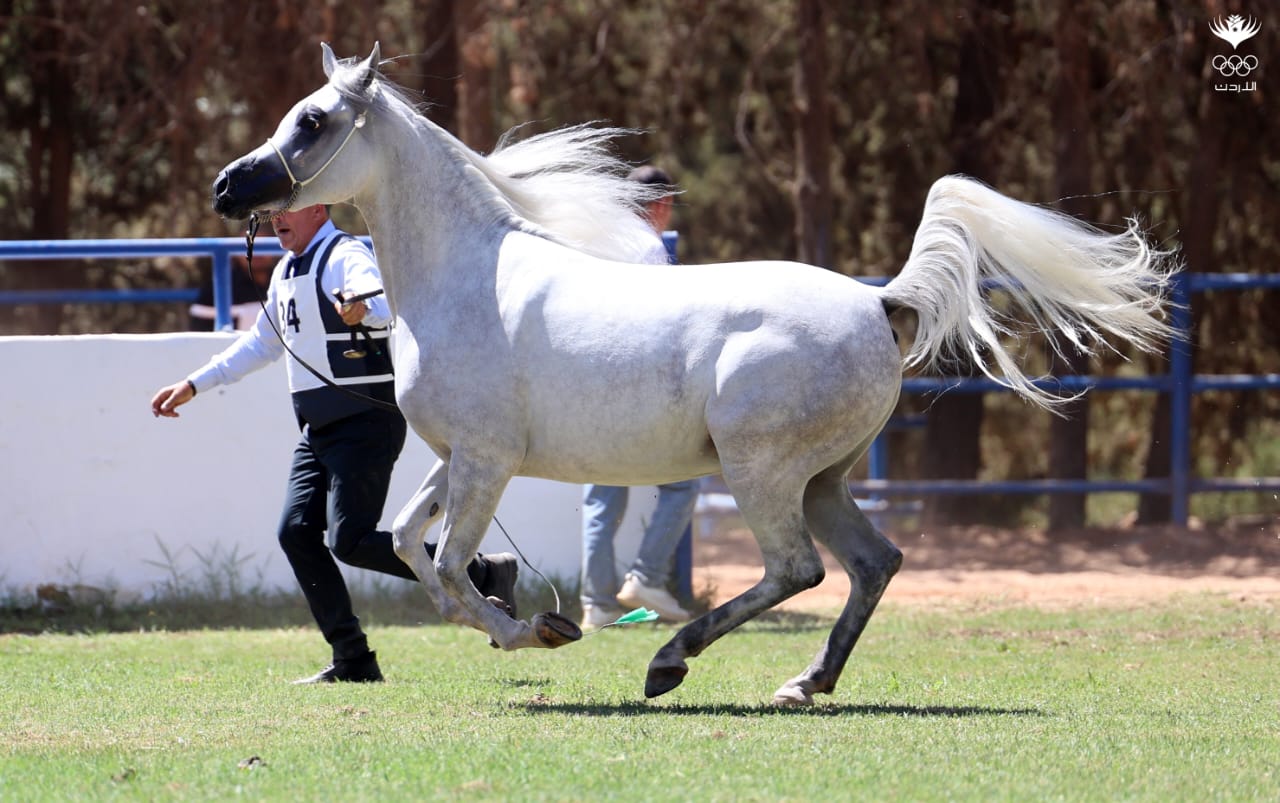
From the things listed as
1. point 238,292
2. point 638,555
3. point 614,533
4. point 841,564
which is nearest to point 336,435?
point 841,564

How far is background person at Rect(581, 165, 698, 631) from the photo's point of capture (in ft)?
28.3

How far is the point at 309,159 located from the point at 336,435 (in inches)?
47.2

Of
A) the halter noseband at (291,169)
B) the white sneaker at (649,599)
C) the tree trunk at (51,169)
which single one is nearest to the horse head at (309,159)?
the halter noseband at (291,169)

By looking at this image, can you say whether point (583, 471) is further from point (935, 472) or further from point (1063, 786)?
point (935, 472)

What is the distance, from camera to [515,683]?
264 inches

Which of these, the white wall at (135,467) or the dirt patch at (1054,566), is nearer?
the white wall at (135,467)

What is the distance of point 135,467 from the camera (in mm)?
8930

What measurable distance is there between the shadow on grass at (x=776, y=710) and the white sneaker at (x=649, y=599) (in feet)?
8.47

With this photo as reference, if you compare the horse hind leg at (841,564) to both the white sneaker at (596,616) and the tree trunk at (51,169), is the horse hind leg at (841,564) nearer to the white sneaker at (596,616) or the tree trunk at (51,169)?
the white sneaker at (596,616)

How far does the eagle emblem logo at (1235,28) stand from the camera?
11.9m

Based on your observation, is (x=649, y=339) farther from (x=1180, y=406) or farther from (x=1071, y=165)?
(x=1071, y=165)

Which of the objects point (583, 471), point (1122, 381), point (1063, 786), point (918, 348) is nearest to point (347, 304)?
point (583, 471)

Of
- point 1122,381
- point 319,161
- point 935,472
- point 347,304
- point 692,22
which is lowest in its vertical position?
point 935,472

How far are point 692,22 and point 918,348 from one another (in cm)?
810
